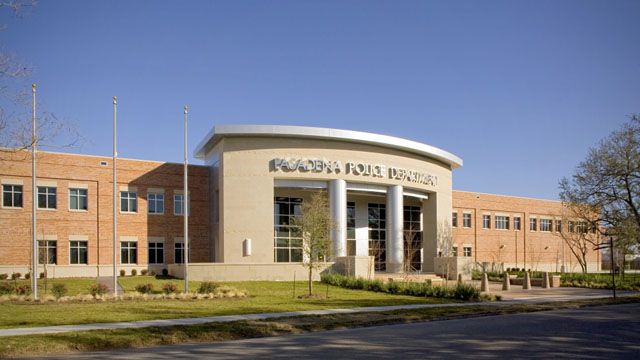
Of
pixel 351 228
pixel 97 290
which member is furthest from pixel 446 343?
pixel 351 228

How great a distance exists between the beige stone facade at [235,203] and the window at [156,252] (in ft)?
0.26

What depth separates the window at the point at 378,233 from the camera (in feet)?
168

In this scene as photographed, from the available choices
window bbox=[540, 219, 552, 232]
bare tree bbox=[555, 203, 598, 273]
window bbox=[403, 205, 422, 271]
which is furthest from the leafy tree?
window bbox=[540, 219, 552, 232]

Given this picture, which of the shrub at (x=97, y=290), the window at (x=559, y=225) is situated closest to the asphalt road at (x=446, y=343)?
the shrub at (x=97, y=290)

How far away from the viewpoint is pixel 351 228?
50.9m

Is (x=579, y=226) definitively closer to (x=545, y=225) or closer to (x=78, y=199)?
(x=545, y=225)

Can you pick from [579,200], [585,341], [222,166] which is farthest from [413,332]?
[222,166]

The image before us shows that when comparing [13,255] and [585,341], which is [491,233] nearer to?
[13,255]

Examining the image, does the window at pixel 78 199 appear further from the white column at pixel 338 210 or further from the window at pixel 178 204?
the white column at pixel 338 210

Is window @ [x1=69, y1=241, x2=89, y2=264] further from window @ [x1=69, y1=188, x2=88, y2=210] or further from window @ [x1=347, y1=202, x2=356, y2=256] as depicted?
window @ [x1=347, y1=202, x2=356, y2=256]

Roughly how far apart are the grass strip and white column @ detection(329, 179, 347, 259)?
21.0 m

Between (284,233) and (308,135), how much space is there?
8.44 m

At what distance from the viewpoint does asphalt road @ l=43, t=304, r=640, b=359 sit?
40.4ft

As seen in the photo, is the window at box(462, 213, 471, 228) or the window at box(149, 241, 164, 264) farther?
the window at box(462, 213, 471, 228)
